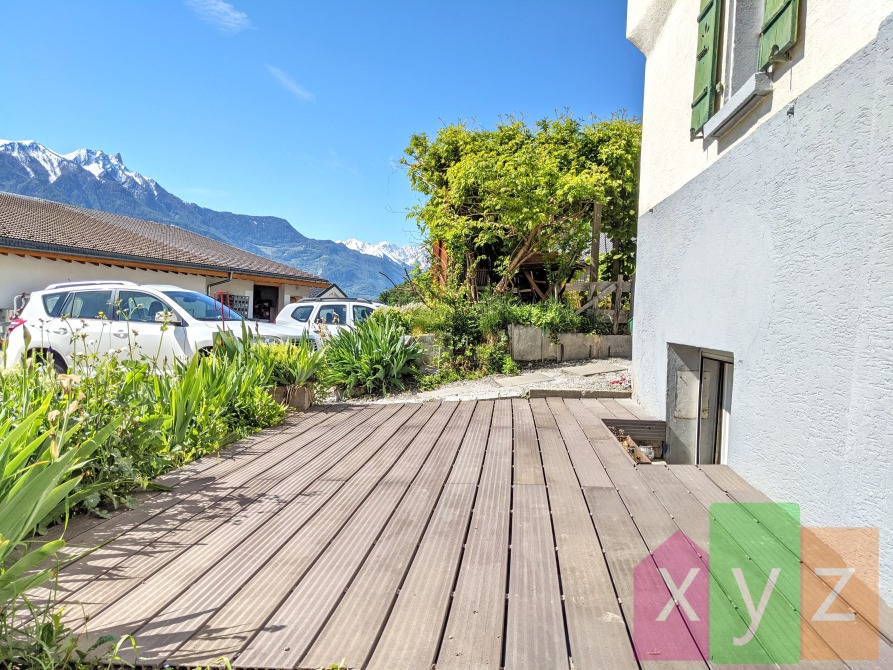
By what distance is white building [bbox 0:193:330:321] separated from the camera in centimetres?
1431

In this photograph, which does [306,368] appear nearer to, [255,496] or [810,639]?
[255,496]

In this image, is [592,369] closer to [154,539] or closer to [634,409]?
[634,409]

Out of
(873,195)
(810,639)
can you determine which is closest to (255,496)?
(810,639)

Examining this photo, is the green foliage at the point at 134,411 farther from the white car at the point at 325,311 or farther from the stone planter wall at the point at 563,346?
the white car at the point at 325,311

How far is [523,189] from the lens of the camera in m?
9.62

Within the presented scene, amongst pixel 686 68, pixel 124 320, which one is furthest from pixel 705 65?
pixel 124 320

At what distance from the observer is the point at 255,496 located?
285 centimetres

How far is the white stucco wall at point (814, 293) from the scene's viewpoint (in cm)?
191

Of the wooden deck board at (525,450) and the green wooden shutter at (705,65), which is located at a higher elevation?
the green wooden shutter at (705,65)

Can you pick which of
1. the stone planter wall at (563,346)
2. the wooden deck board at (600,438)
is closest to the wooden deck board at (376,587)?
the wooden deck board at (600,438)

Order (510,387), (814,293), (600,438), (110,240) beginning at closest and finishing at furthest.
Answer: (814,293) < (600,438) < (510,387) < (110,240)

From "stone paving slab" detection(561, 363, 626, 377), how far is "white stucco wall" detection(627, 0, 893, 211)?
2849 mm

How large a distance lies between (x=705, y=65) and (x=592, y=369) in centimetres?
484
